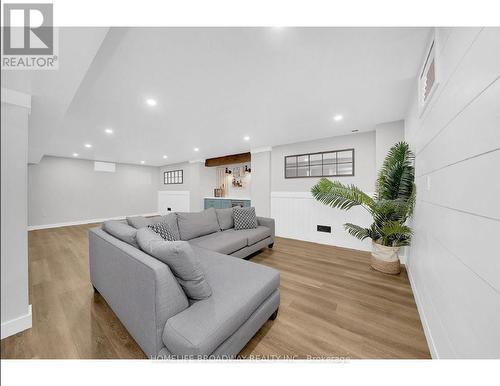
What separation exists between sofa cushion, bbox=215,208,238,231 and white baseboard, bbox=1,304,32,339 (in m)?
2.17

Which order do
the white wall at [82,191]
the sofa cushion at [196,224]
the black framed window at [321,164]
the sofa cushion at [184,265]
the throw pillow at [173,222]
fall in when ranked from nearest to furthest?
the sofa cushion at [184,265], the throw pillow at [173,222], the sofa cushion at [196,224], the black framed window at [321,164], the white wall at [82,191]

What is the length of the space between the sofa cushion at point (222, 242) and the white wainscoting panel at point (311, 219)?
177cm

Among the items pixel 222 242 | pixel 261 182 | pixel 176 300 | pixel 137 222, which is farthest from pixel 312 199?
pixel 176 300

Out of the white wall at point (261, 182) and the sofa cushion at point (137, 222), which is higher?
the white wall at point (261, 182)

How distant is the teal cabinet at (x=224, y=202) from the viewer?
5461 millimetres

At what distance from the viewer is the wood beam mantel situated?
5.26 m

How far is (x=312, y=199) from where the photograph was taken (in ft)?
12.9

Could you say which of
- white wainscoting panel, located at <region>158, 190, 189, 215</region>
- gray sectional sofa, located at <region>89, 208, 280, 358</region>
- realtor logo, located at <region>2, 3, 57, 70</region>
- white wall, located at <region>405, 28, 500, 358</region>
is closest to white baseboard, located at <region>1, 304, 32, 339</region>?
gray sectional sofa, located at <region>89, 208, 280, 358</region>

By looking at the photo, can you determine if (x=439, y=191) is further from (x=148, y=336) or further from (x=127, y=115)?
(x=127, y=115)

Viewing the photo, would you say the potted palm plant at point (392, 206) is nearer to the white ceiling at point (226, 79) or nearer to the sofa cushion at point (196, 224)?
the white ceiling at point (226, 79)

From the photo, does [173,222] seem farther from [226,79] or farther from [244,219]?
[226,79]

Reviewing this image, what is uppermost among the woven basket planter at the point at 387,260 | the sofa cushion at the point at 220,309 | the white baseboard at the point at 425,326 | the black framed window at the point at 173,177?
the black framed window at the point at 173,177

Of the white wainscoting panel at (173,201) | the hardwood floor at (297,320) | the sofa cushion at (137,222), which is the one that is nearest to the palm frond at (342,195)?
the hardwood floor at (297,320)
